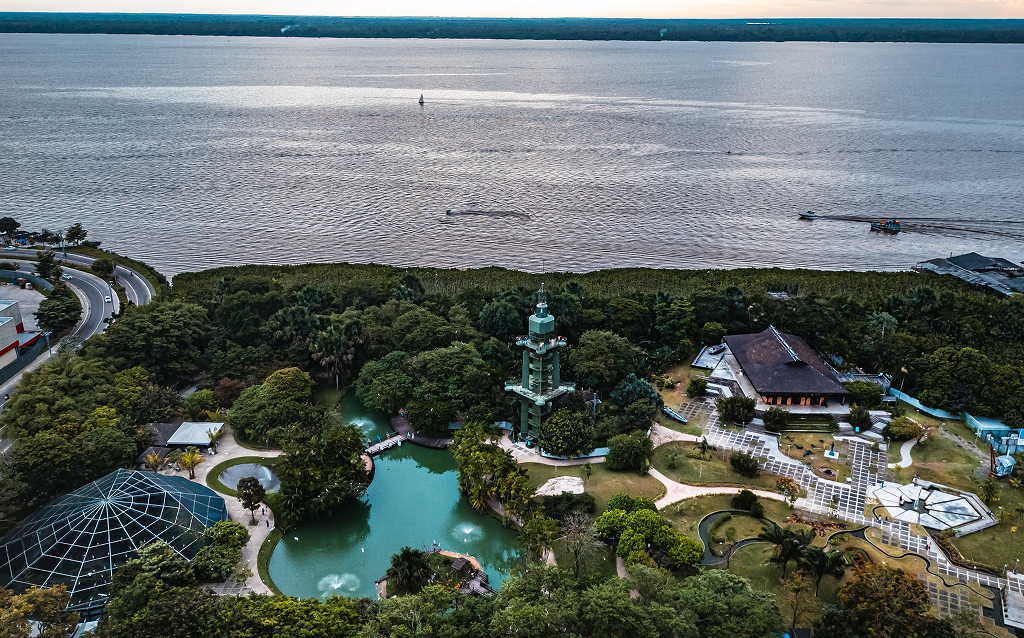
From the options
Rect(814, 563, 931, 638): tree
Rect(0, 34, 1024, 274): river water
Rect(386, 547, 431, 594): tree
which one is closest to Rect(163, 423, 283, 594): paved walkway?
Rect(386, 547, 431, 594): tree

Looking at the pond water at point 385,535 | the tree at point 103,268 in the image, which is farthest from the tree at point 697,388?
the tree at point 103,268

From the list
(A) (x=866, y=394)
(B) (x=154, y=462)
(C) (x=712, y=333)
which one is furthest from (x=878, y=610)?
(B) (x=154, y=462)

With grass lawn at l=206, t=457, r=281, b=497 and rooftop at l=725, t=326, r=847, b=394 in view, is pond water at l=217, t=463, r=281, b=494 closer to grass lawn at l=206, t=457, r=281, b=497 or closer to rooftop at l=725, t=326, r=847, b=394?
grass lawn at l=206, t=457, r=281, b=497

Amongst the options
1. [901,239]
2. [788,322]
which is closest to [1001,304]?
[788,322]

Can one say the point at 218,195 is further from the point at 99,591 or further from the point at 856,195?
the point at 856,195

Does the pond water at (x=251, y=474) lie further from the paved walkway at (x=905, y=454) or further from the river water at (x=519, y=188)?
the river water at (x=519, y=188)

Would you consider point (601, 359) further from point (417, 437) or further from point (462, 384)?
point (417, 437)
